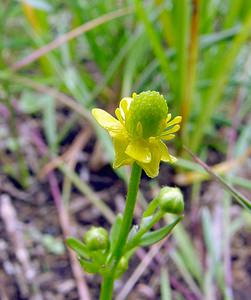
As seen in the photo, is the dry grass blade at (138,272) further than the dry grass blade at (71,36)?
No

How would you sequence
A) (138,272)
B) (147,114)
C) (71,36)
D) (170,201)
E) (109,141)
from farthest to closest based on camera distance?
(71,36)
(109,141)
(138,272)
(170,201)
(147,114)

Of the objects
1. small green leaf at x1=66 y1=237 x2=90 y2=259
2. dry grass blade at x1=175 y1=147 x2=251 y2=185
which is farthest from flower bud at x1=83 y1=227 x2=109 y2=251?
dry grass blade at x1=175 y1=147 x2=251 y2=185

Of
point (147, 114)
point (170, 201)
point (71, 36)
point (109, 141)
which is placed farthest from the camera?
point (71, 36)

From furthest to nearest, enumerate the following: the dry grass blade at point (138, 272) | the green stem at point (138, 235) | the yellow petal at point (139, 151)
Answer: the dry grass blade at point (138, 272), the green stem at point (138, 235), the yellow petal at point (139, 151)

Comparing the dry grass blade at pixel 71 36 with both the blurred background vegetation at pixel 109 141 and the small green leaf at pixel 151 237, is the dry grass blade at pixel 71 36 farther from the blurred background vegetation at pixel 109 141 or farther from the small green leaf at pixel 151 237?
the small green leaf at pixel 151 237

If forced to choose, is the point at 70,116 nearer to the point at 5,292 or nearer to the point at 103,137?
the point at 103,137

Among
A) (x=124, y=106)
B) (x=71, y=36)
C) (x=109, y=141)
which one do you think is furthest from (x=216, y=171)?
(x=124, y=106)

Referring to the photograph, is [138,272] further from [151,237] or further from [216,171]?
[151,237]

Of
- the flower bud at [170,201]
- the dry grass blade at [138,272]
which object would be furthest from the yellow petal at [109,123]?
the dry grass blade at [138,272]
